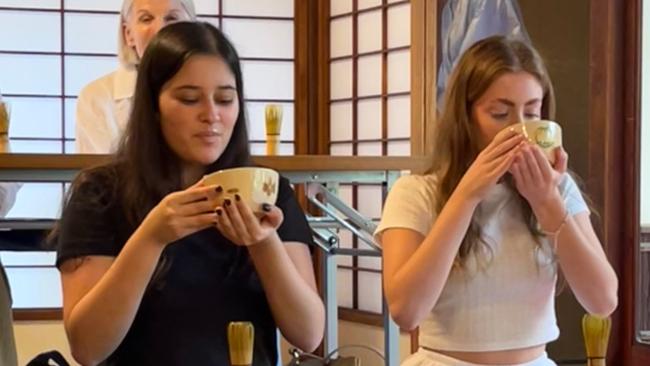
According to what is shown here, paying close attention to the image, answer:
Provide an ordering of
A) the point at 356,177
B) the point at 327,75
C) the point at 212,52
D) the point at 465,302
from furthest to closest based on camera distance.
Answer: the point at 327,75 → the point at 356,177 → the point at 465,302 → the point at 212,52

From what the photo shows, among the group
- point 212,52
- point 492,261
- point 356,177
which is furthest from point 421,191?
point 356,177

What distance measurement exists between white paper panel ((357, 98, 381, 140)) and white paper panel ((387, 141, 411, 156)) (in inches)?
3.5

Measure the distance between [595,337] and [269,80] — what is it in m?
3.33

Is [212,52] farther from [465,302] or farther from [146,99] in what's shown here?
[465,302]

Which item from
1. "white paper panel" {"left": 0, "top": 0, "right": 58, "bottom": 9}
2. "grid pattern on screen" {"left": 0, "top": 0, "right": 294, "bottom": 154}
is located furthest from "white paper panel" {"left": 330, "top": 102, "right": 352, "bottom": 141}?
"white paper panel" {"left": 0, "top": 0, "right": 58, "bottom": 9}

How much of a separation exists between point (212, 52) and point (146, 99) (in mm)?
108

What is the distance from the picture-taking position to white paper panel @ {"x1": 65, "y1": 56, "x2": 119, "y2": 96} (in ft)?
13.6

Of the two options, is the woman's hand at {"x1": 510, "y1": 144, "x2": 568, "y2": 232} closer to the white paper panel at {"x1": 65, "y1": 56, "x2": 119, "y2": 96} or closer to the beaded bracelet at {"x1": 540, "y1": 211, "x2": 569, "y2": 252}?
the beaded bracelet at {"x1": 540, "y1": 211, "x2": 569, "y2": 252}

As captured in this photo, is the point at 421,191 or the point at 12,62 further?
the point at 12,62

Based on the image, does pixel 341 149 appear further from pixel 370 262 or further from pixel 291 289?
pixel 291 289

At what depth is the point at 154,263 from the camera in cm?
120

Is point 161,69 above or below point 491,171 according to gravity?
above

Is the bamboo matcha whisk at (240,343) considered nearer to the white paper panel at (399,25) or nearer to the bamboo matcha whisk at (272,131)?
the bamboo matcha whisk at (272,131)

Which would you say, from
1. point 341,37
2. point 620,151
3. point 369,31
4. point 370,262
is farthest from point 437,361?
point 341,37
